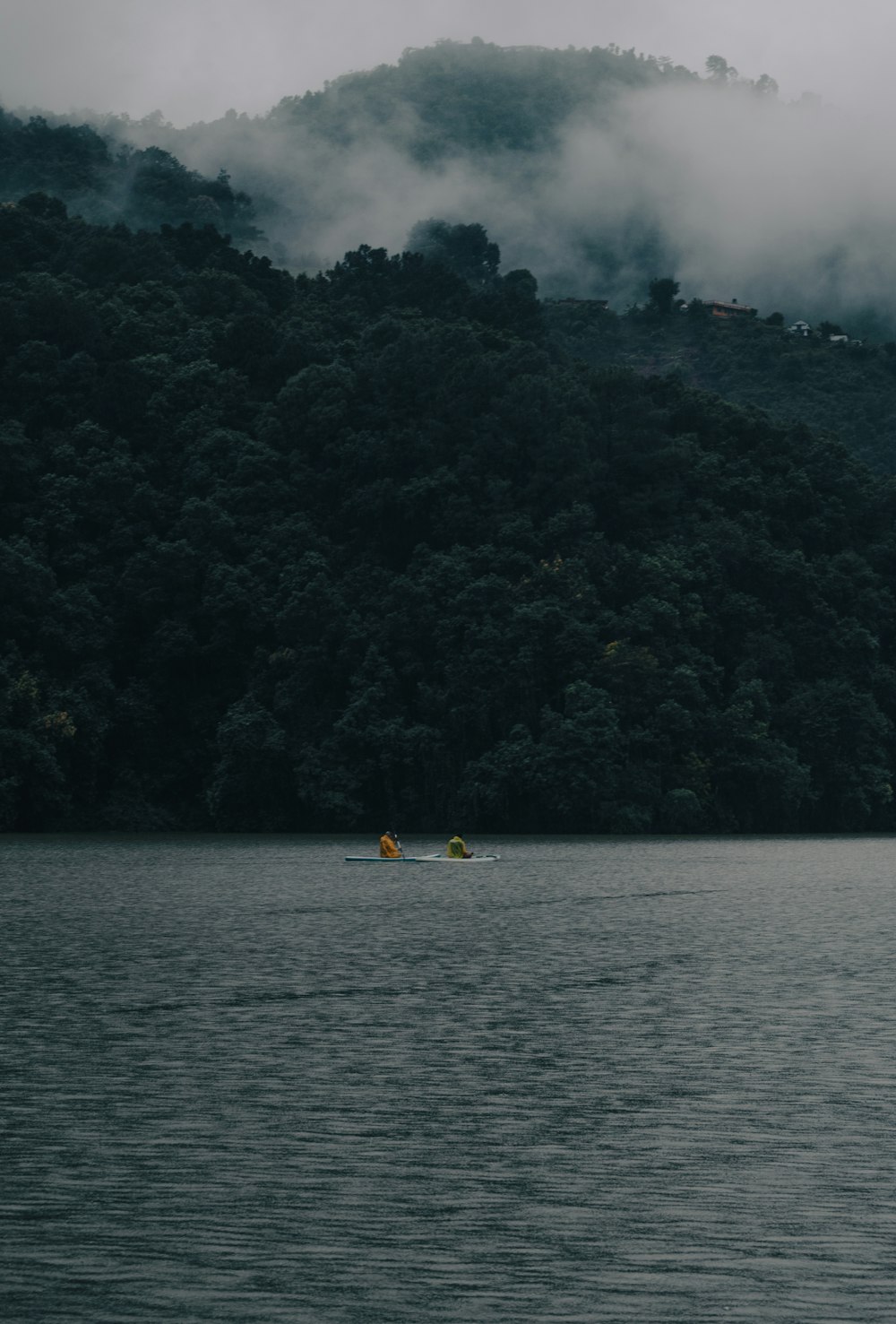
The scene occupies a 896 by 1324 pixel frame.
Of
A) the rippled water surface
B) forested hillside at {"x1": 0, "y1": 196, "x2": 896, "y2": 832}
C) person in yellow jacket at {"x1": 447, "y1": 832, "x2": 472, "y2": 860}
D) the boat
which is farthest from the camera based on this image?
forested hillside at {"x1": 0, "y1": 196, "x2": 896, "y2": 832}

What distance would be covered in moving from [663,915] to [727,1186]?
24567 millimetres

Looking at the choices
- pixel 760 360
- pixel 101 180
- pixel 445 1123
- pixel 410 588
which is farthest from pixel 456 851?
pixel 101 180

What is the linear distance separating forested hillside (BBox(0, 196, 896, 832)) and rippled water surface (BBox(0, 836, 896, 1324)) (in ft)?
146

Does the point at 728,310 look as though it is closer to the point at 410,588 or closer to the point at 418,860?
the point at 410,588

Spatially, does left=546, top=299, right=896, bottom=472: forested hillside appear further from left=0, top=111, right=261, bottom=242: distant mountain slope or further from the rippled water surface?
the rippled water surface

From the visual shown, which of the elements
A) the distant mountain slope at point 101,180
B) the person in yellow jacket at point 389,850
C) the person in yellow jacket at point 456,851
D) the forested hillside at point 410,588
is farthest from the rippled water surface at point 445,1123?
the distant mountain slope at point 101,180

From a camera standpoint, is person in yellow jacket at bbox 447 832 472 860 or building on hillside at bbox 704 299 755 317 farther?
building on hillside at bbox 704 299 755 317

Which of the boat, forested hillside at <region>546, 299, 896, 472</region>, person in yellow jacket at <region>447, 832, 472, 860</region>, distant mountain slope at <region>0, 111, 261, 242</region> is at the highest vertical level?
distant mountain slope at <region>0, 111, 261, 242</region>

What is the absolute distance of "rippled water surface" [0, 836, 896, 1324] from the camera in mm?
10828

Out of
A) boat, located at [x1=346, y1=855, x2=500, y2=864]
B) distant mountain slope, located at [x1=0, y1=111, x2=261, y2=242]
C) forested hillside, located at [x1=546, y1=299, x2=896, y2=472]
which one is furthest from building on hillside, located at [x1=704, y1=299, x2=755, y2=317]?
boat, located at [x1=346, y1=855, x2=500, y2=864]

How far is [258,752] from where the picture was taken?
77875 mm

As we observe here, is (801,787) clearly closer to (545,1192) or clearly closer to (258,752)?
(258,752)

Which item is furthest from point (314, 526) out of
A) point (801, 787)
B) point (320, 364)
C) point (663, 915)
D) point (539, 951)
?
point (539, 951)

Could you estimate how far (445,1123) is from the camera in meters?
15.5
